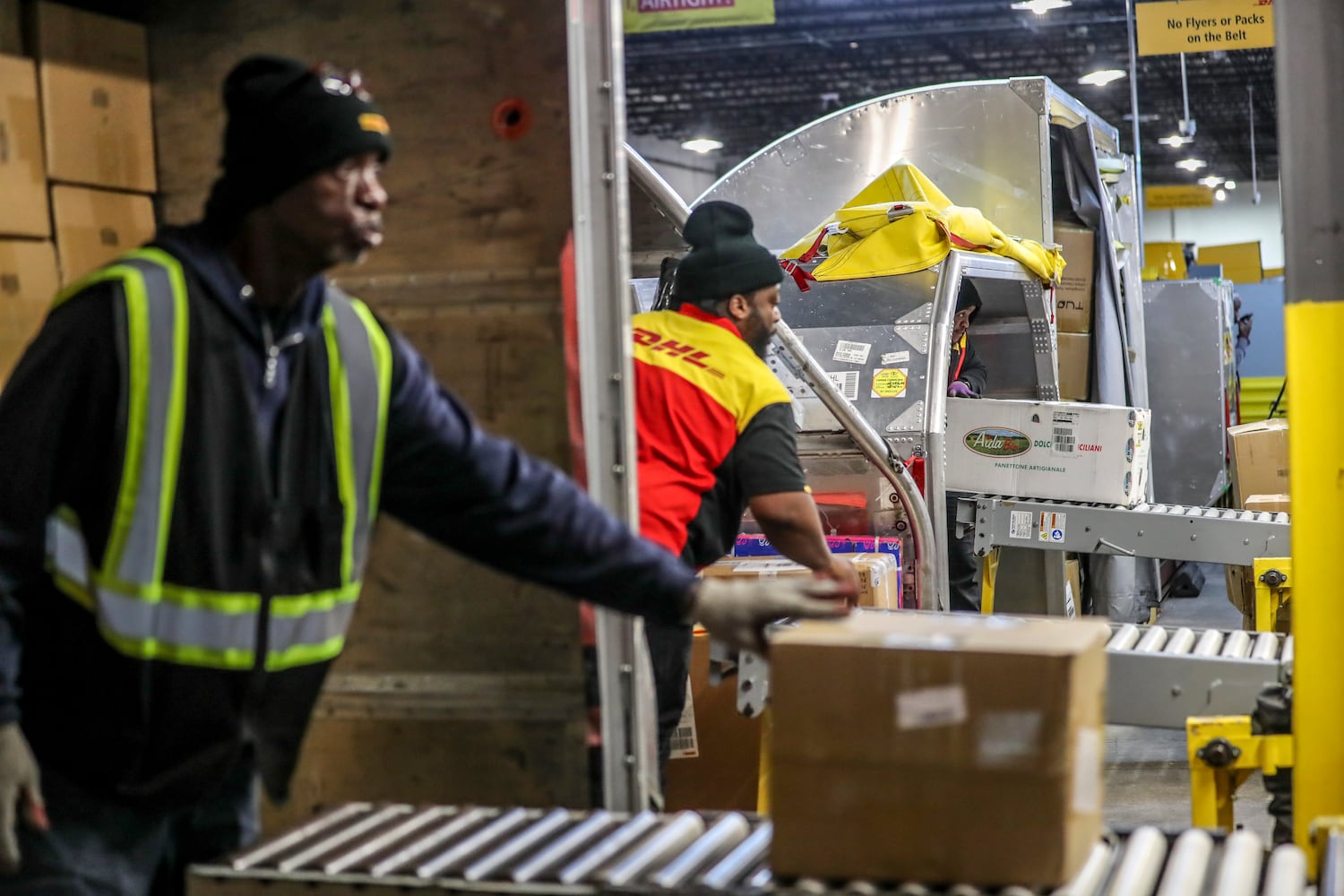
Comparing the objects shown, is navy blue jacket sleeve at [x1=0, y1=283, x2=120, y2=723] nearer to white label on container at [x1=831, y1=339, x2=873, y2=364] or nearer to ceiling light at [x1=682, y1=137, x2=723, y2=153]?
white label on container at [x1=831, y1=339, x2=873, y2=364]

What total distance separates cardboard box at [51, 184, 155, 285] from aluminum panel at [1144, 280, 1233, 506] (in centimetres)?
957

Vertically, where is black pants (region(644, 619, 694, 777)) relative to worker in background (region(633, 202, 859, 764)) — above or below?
below

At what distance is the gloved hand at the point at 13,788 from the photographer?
6.11 ft

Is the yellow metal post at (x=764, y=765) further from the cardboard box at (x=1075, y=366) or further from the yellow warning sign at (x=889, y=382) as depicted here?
the cardboard box at (x=1075, y=366)

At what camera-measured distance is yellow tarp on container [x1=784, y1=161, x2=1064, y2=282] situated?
652 centimetres

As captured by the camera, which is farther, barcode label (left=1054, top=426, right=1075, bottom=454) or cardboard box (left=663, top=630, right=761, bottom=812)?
barcode label (left=1054, top=426, right=1075, bottom=454)

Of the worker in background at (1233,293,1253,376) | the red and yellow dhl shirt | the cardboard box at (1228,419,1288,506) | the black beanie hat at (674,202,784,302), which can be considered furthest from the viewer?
the worker in background at (1233,293,1253,376)

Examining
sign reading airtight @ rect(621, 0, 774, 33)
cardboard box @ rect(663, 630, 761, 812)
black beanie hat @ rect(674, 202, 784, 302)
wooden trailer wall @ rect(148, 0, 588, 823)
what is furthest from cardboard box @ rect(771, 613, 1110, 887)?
sign reading airtight @ rect(621, 0, 774, 33)

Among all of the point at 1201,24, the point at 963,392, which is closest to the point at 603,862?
the point at 963,392

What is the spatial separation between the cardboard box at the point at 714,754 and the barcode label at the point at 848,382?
2004 mm

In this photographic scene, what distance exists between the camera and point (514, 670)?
2.75 metres

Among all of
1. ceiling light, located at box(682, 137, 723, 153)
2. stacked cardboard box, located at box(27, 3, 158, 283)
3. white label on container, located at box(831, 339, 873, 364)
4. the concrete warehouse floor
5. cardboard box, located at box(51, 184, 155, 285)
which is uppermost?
ceiling light, located at box(682, 137, 723, 153)

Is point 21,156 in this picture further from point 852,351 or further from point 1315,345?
point 852,351

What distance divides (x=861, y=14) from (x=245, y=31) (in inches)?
531
